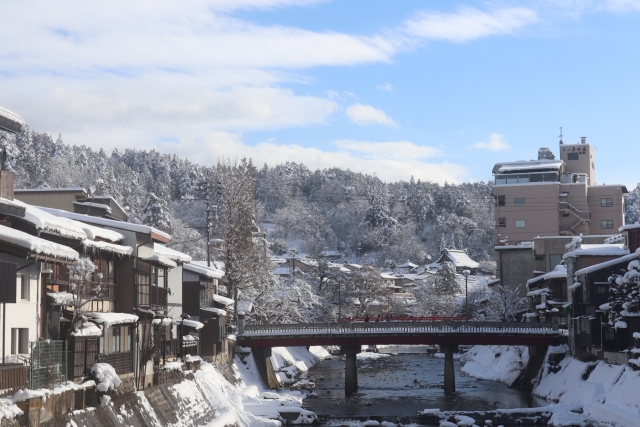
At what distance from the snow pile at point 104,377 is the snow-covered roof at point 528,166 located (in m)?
75.7

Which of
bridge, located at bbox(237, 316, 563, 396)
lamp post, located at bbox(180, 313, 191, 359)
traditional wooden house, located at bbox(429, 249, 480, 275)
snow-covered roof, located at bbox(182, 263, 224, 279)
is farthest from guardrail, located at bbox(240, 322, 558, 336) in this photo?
traditional wooden house, located at bbox(429, 249, 480, 275)

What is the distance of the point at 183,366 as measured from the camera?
42.8 m

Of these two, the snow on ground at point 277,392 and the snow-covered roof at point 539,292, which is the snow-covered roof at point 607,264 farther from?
the snow on ground at point 277,392

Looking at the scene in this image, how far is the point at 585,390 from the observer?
46.4m

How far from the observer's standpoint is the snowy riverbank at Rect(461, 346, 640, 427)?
1556 inches

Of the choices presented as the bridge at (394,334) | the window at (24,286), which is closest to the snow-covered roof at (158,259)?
the window at (24,286)

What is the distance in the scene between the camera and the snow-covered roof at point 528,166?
95.4 metres

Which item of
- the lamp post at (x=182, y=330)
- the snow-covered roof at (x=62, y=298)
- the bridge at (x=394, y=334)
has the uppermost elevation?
the snow-covered roof at (x=62, y=298)

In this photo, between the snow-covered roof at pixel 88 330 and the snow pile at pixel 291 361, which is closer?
the snow-covered roof at pixel 88 330

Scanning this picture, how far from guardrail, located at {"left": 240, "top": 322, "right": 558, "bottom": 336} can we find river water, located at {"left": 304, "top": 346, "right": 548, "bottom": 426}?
4.48 metres

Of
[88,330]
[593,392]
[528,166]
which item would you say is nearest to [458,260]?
[528,166]

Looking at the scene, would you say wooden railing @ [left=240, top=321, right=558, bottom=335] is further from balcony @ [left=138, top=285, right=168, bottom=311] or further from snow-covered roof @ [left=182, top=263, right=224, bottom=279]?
balcony @ [left=138, top=285, right=168, bottom=311]

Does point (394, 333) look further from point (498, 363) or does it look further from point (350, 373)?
point (498, 363)

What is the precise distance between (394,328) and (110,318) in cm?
3170
